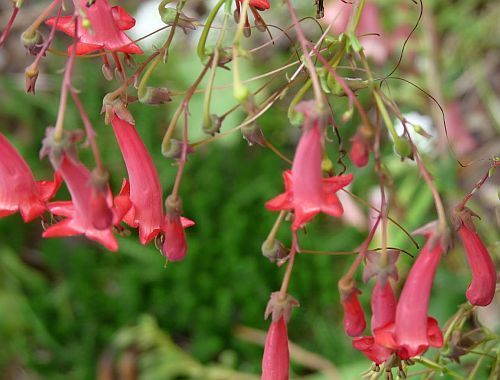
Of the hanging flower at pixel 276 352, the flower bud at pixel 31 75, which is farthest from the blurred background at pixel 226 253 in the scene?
the flower bud at pixel 31 75

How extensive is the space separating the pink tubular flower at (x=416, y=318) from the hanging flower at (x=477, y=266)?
3cm

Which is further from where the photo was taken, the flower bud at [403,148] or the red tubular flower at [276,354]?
the red tubular flower at [276,354]

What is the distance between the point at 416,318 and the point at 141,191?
210 millimetres

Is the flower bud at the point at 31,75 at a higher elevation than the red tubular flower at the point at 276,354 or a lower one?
higher

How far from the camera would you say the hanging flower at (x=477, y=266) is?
1.88 feet

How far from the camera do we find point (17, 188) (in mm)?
590

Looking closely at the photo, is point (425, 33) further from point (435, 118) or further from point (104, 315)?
point (104, 315)

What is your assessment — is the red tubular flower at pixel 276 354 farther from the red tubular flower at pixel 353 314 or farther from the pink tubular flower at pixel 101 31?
the pink tubular flower at pixel 101 31

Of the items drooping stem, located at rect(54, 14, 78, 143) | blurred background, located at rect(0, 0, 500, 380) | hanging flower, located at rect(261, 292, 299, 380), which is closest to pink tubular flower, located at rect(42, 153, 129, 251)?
drooping stem, located at rect(54, 14, 78, 143)

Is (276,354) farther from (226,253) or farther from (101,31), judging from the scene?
(226,253)

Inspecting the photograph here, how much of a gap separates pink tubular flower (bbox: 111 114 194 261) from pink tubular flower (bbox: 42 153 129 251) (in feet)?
0.12

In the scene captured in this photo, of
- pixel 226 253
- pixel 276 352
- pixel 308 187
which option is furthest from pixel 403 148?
pixel 226 253

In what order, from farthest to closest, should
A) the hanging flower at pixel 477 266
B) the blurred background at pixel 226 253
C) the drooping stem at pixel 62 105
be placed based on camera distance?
the blurred background at pixel 226 253
the hanging flower at pixel 477 266
the drooping stem at pixel 62 105

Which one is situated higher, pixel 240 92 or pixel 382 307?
pixel 240 92
